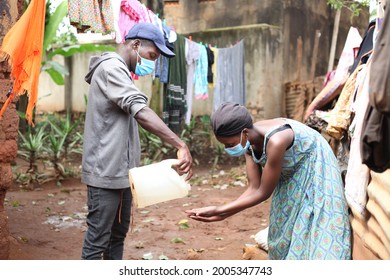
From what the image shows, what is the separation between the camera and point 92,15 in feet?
13.0

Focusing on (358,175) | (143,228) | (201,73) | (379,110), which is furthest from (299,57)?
(379,110)

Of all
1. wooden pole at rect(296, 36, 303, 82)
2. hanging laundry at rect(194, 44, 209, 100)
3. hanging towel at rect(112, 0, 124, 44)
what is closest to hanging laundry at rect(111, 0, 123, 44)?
hanging towel at rect(112, 0, 124, 44)

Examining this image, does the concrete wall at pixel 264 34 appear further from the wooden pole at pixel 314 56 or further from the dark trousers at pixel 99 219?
the dark trousers at pixel 99 219

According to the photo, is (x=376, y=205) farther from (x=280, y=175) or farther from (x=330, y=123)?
(x=330, y=123)

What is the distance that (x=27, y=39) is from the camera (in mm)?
2695

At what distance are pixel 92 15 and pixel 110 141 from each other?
1.91 meters

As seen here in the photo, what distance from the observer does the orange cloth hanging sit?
2635mm

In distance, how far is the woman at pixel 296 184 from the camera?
2.14 meters

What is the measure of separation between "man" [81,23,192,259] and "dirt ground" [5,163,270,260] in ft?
4.51

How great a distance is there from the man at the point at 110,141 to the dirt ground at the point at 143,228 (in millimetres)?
1375

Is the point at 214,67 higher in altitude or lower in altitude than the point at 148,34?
lower

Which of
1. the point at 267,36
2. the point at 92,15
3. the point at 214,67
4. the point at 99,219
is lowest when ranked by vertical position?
the point at 99,219

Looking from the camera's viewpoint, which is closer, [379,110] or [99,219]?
[379,110]

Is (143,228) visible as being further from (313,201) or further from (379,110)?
(379,110)
